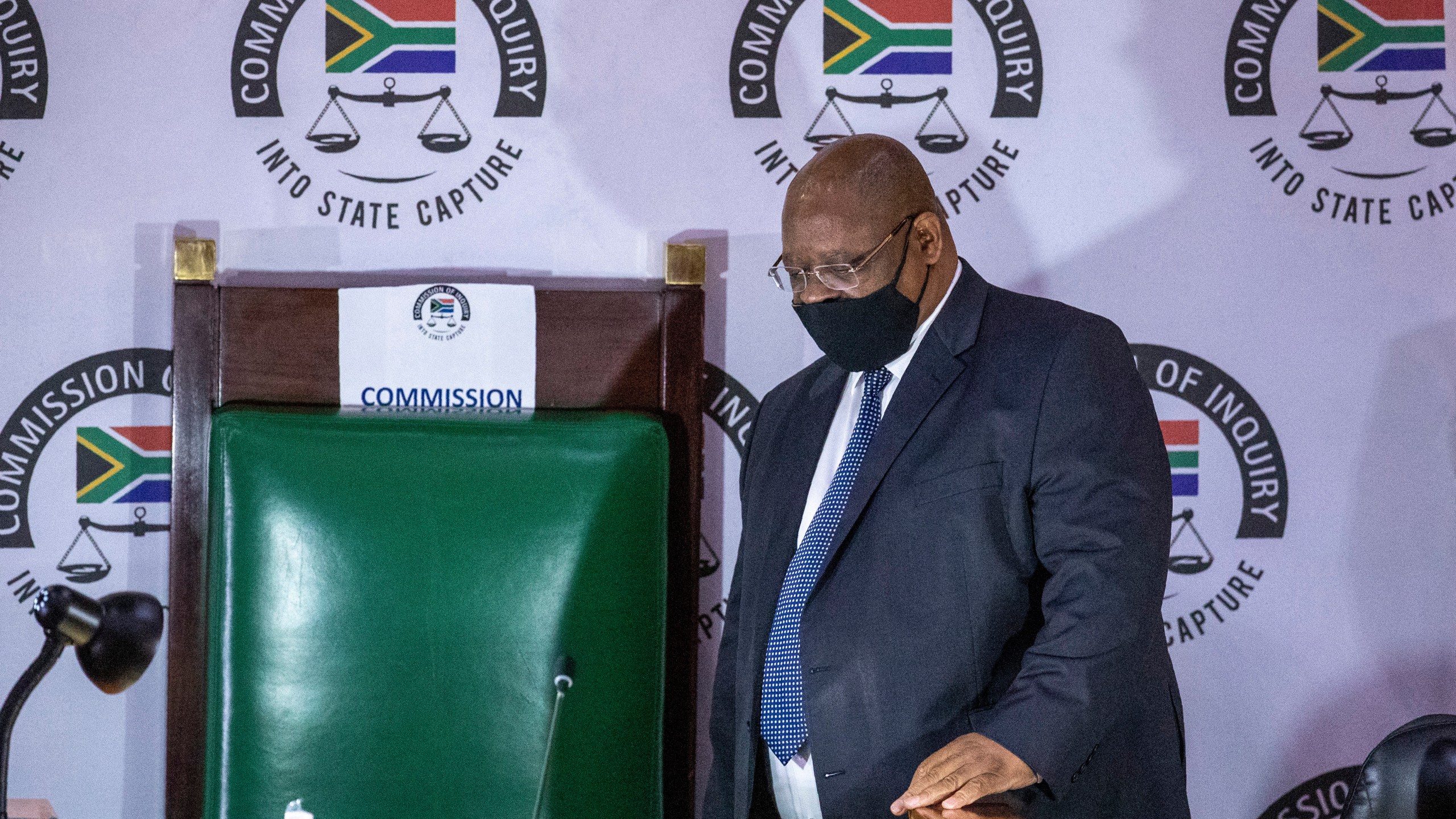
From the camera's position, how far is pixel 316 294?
2.23 metres

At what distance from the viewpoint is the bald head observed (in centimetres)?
166

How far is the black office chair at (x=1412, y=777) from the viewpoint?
1.51 meters

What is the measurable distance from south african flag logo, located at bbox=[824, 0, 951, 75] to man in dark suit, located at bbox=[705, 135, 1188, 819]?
0.66 meters

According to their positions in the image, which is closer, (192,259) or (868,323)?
(868,323)

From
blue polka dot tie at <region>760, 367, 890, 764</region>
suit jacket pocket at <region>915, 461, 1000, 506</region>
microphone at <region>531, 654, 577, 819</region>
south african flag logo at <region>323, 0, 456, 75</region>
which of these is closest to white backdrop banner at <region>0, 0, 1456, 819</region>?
south african flag logo at <region>323, 0, 456, 75</region>

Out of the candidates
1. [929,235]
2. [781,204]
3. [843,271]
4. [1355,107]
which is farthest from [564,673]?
[1355,107]

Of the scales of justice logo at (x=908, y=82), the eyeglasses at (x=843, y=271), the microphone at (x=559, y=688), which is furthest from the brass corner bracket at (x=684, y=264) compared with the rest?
the microphone at (x=559, y=688)

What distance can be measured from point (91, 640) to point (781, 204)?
1.43 m

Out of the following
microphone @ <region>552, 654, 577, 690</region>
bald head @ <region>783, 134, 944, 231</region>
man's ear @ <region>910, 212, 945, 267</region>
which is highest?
bald head @ <region>783, 134, 944, 231</region>

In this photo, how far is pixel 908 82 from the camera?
91.0 inches

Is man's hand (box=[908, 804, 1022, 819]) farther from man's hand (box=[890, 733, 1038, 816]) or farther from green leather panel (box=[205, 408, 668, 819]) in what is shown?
green leather panel (box=[205, 408, 668, 819])

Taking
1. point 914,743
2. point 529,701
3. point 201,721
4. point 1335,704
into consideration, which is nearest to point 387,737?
point 529,701

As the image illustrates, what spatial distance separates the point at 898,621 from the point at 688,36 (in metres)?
1.22

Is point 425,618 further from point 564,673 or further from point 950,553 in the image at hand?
point 950,553
